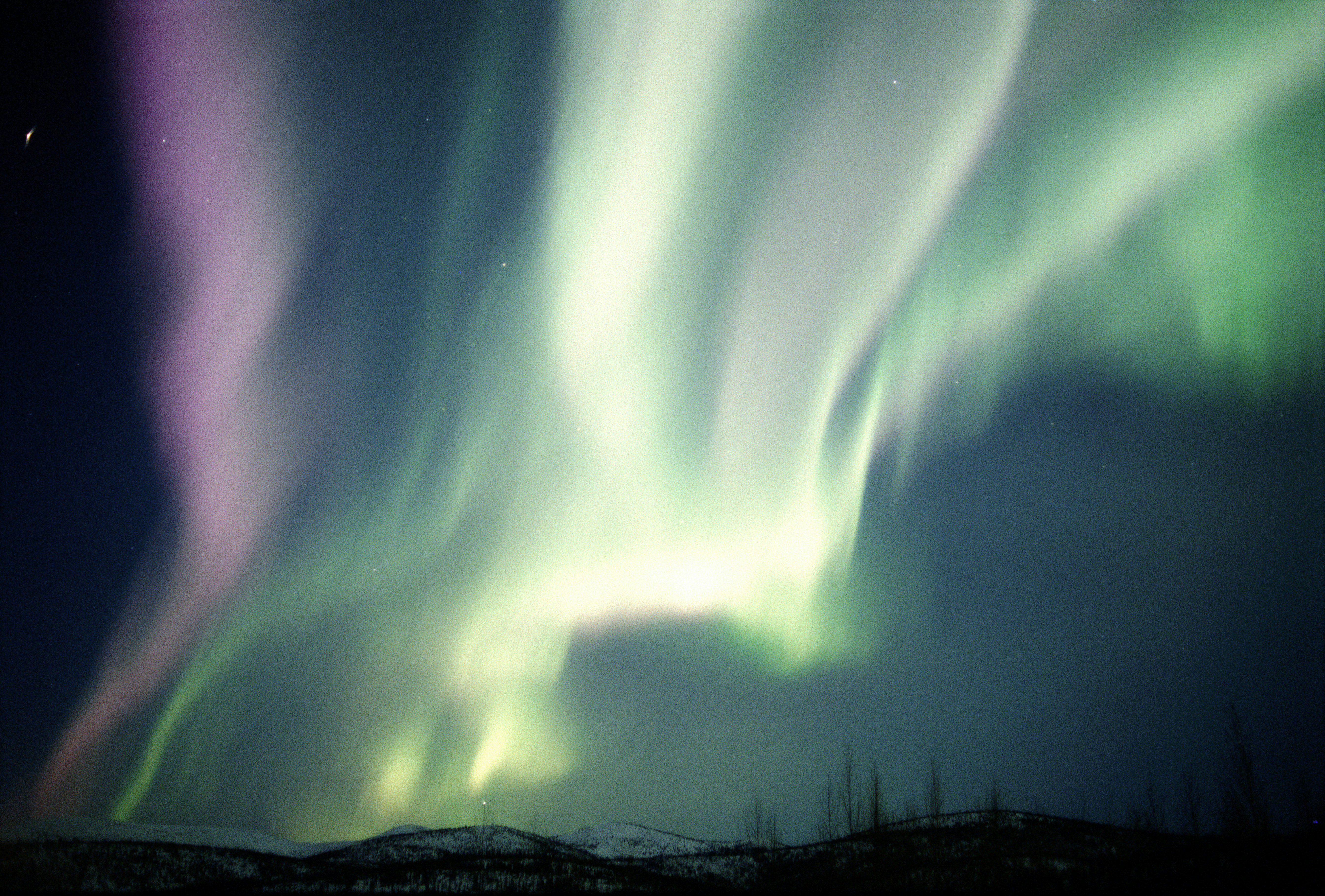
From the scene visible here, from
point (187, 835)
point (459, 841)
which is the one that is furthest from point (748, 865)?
point (187, 835)

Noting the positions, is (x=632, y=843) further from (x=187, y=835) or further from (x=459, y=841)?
(x=187, y=835)

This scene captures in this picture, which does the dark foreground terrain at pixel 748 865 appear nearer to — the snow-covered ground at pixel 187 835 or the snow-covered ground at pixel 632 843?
the snow-covered ground at pixel 632 843

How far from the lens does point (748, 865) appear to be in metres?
58.2

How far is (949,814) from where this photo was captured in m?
64.4

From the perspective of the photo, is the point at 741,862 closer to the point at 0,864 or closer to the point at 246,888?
the point at 246,888

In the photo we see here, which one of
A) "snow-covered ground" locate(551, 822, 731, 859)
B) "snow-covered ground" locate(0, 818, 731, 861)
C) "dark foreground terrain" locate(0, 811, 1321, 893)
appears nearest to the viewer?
"dark foreground terrain" locate(0, 811, 1321, 893)


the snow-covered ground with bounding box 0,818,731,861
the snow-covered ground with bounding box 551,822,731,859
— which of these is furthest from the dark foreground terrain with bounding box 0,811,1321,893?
the snow-covered ground with bounding box 551,822,731,859

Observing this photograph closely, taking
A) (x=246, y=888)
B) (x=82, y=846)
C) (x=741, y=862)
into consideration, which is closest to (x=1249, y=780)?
(x=741, y=862)

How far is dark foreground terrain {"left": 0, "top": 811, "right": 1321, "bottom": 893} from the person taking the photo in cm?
3819

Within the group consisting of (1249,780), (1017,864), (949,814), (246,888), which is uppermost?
(1249,780)

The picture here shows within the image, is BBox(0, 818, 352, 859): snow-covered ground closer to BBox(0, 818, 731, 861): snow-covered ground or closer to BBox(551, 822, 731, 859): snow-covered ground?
BBox(0, 818, 731, 861): snow-covered ground

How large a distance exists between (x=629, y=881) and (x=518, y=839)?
66.4ft

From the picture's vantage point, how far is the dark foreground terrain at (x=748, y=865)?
38188 millimetres

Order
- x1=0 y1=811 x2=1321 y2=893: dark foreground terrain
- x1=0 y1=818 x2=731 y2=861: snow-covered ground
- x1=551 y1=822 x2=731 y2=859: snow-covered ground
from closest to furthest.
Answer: x1=0 y1=811 x2=1321 y2=893: dark foreground terrain
x1=0 y1=818 x2=731 y2=861: snow-covered ground
x1=551 y1=822 x2=731 y2=859: snow-covered ground
